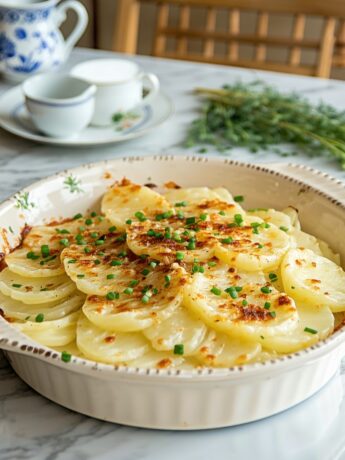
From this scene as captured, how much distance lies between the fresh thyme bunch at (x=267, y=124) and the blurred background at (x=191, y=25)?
6.46ft

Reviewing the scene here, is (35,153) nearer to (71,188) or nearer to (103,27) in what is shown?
(71,188)

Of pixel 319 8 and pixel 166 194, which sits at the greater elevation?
pixel 319 8

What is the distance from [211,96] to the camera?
2.91 meters

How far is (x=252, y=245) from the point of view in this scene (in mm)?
1638

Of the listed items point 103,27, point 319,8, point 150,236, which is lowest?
point 103,27

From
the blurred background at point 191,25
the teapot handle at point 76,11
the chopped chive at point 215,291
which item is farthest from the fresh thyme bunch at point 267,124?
the blurred background at point 191,25

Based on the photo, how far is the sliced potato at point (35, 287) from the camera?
1.55 meters

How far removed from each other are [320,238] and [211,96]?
122cm

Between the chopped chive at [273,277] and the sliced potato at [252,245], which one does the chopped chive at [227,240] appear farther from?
the chopped chive at [273,277]

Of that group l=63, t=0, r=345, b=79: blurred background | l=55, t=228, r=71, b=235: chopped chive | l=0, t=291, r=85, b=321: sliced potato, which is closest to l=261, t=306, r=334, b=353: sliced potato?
l=0, t=291, r=85, b=321: sliced potato

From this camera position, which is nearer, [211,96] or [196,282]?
[196,282]

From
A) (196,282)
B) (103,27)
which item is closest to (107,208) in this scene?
(196,282)

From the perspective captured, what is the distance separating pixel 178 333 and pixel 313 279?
1.22 ft

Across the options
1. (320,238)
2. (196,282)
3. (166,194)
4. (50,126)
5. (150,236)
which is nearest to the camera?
(196,282)
